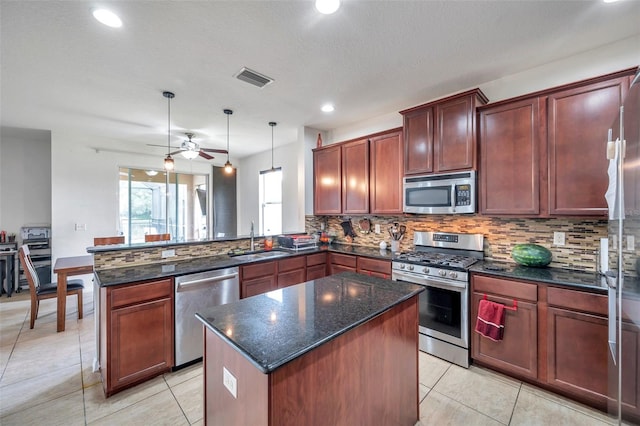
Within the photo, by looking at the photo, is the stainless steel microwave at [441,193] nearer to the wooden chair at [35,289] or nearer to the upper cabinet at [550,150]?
the upper cabinet at [550,150]

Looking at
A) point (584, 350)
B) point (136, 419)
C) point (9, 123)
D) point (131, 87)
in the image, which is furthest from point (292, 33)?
point (9, 123)

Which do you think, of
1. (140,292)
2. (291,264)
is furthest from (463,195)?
(140,292)

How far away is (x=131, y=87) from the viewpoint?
2.94 meters

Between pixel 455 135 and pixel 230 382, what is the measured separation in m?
2.85

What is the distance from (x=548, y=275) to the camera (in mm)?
2184

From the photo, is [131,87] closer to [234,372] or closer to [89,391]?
[89,391]

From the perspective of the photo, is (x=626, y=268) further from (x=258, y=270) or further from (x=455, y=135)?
(x=258, y=270)

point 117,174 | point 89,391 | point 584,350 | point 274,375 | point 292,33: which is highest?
point 292,33

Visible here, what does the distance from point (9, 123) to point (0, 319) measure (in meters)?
2.89

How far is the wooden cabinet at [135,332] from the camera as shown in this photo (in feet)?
6.86

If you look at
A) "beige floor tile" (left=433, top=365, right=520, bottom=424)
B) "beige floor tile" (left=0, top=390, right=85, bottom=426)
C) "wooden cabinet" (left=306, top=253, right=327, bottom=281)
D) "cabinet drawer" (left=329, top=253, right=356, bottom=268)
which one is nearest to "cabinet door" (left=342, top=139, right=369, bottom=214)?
"cabinet drawer" (left=329, top=253, right=356, bottom=268)

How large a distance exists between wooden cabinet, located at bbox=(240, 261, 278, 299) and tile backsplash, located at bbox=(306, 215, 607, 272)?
5.29 ft

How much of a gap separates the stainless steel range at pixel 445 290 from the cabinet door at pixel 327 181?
137 cm

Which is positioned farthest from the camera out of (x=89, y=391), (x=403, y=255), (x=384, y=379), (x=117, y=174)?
(x=117, y=174)
